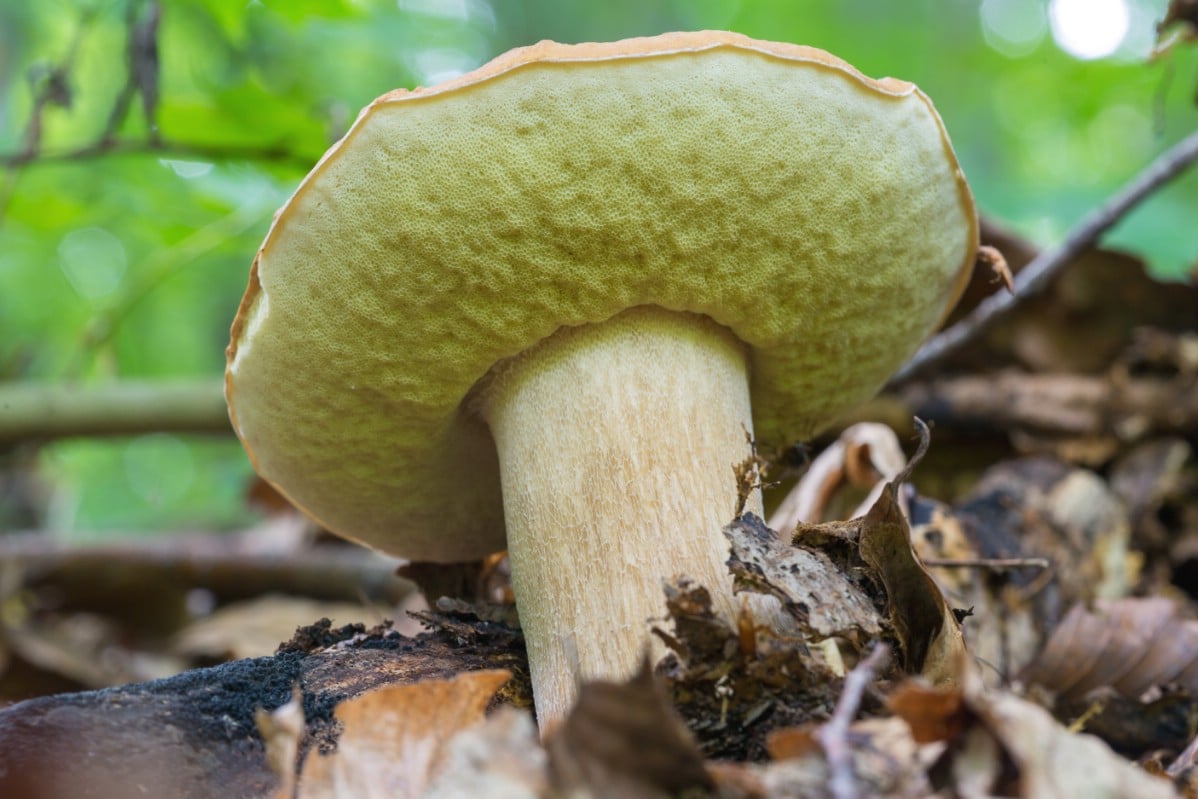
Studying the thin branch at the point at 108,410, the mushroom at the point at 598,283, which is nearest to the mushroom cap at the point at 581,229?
the mushroom at the point at 598,283

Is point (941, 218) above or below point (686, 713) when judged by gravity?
above

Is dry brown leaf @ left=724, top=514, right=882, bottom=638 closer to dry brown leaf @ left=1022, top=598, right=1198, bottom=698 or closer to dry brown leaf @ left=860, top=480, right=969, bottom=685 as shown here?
dry brown leaf @ left=860, top=480, right=969, bottom=685

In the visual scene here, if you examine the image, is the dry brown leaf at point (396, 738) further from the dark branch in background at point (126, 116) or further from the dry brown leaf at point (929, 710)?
the dark branch in background at point (126, 116)

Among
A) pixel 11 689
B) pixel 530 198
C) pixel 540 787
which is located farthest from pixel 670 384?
pixel 11 689

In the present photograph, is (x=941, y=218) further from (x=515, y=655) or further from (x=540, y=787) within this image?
(x=540, y=787)

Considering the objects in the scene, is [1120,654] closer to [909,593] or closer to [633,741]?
[909,593]

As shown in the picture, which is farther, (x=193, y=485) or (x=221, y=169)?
(x=193, y=485)
